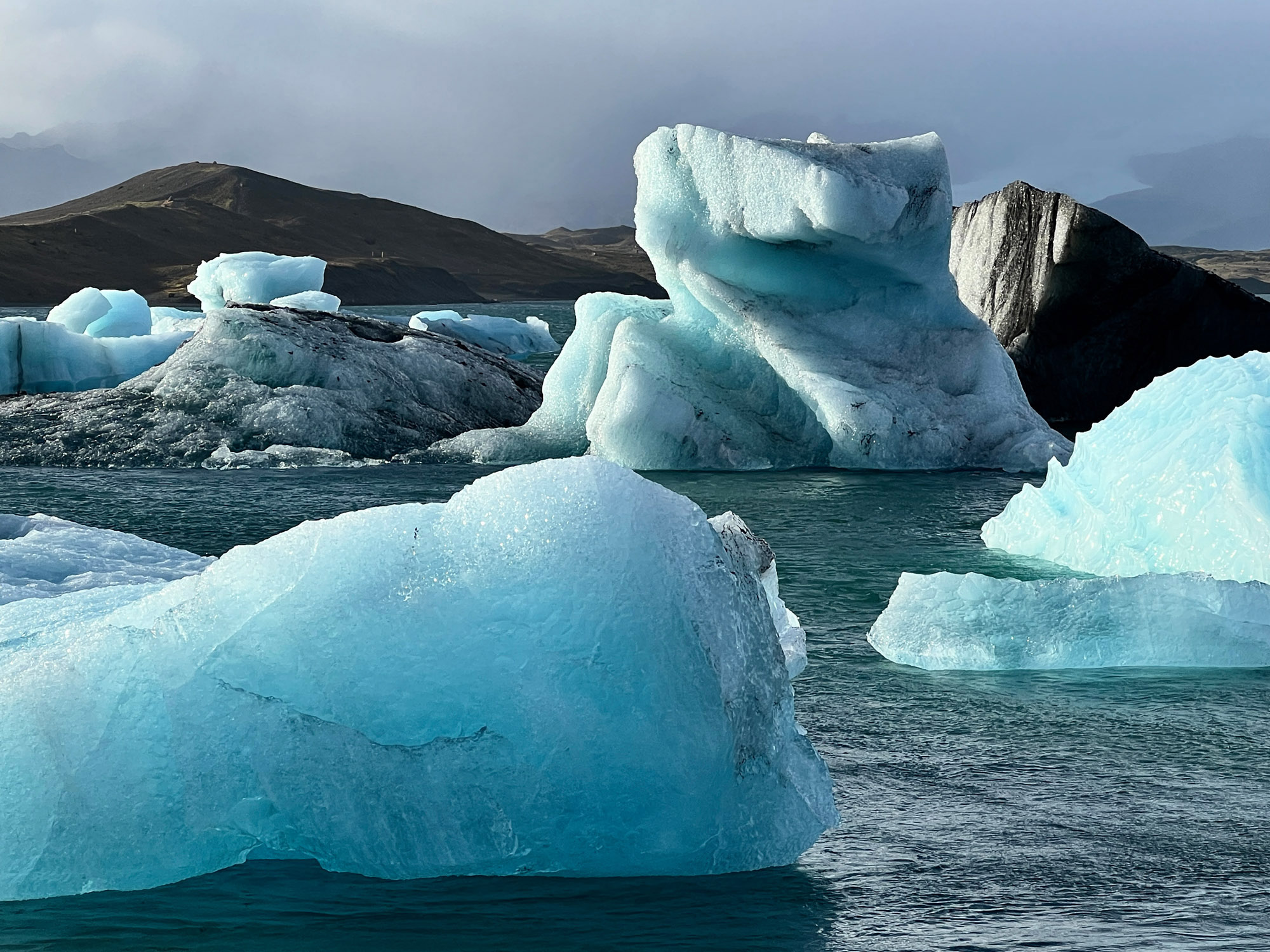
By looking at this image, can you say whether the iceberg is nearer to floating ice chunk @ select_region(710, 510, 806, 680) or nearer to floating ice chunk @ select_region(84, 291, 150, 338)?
floating ice chunk @ select_region(710, 510, 806, 680)

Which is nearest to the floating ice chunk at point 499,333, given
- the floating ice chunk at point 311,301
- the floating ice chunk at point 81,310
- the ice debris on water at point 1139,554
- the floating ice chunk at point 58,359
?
the floating ice chunk at point 311,301

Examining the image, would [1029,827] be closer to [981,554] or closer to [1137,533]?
[1137,533]

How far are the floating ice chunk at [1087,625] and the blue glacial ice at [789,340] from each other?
6.22 meters

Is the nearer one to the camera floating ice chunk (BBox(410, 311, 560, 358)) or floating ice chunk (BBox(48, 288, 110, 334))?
floating ice chunk (BBox(48, 288, 110, 334))

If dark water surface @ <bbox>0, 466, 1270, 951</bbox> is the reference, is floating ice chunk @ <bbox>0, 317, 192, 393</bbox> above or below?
above

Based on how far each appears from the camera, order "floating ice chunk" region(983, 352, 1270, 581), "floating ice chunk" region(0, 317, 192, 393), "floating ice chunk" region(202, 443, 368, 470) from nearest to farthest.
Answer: "floating ice chunk" region(983, 352, 1270, 581)
"floating ice chunk" region(202, 443, 368, 470)
"floating ice chunk" region(0, 317, 192, 393)

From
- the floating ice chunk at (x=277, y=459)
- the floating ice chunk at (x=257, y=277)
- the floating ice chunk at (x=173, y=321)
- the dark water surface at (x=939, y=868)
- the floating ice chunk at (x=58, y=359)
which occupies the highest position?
the floating ice chunk at (x=257, y=277)

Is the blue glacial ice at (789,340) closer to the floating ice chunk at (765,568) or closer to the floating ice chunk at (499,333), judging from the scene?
the floating ice chunk at (765,568)

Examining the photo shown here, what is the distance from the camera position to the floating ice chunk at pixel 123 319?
2455cm

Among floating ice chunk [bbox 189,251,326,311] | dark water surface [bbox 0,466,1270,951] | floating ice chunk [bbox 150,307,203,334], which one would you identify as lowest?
dark water surface [bbox 0,466,1270,951]

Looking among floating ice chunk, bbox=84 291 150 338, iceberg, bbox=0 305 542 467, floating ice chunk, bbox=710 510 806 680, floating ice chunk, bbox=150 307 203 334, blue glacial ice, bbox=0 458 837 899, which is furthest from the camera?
floating ice chunk, bbox=84 291 150 338

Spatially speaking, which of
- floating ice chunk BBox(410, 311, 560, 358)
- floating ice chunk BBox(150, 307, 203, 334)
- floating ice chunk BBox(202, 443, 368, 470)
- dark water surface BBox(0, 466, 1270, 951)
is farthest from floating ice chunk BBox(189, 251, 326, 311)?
dark water surface BBox(0, 466, 1270, 951)

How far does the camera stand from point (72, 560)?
5.83 metres

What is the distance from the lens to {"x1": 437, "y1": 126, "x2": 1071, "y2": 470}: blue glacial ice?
11.7 meters
